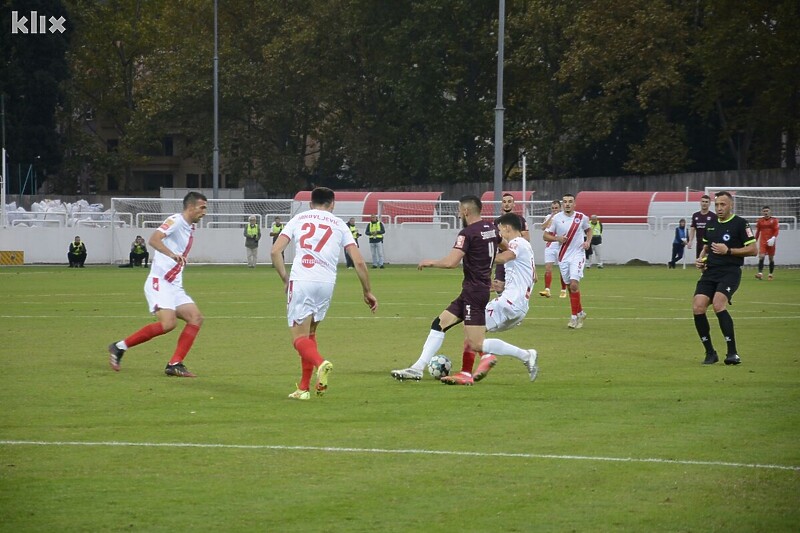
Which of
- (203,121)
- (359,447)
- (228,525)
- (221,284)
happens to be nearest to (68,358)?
(359,447)

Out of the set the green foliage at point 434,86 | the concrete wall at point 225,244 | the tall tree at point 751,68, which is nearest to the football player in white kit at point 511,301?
the concrete wall at point 225,244

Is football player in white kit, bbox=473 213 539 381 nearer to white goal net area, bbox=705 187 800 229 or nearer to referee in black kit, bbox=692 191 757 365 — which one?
referee in black kit, bbox=692 191 757 365

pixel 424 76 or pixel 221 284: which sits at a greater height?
pixel 424 76

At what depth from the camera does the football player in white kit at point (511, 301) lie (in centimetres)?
1345

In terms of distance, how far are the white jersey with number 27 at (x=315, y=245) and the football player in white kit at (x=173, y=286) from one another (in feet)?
7.43

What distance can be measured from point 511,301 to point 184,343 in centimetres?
381

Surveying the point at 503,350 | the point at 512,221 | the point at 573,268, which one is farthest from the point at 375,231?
the point at 503,350

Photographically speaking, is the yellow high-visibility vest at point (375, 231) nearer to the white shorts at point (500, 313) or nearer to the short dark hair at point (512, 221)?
the short dark hair at point (512, 221)

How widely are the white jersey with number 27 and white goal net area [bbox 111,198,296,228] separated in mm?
35838

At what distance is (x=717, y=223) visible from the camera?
1534 centimetres

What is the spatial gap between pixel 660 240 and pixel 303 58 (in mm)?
31959

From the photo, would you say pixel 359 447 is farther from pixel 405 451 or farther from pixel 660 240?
pixel 660 240

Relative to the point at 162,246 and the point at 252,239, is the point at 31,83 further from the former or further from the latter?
the point at 162,246

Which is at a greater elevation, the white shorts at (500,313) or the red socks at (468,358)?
the white shorts at (500,313)
